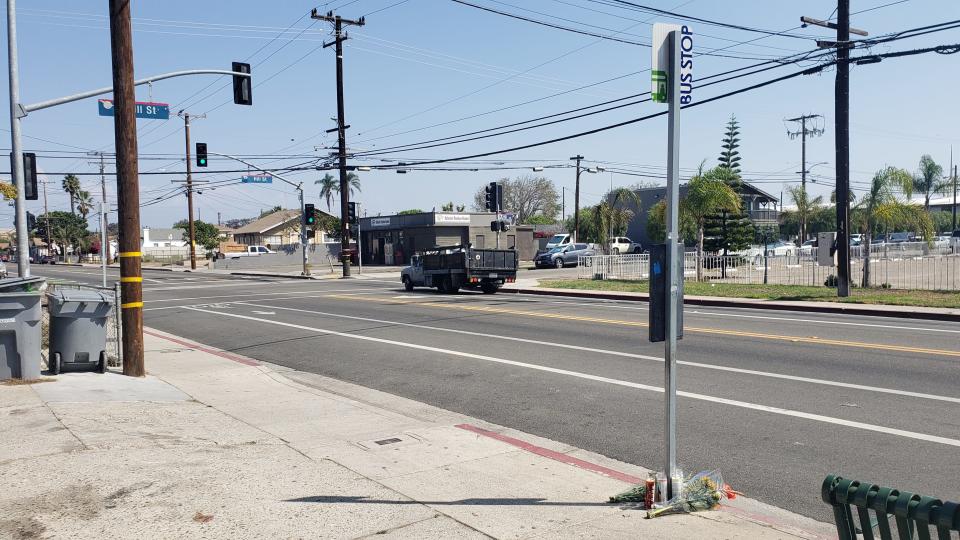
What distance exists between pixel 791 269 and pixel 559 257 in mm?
23108

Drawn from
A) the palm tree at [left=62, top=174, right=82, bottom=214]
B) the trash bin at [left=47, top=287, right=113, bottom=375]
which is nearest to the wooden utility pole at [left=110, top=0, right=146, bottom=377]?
the trash bin at [left=47, top=287, right=113, bottom=375]

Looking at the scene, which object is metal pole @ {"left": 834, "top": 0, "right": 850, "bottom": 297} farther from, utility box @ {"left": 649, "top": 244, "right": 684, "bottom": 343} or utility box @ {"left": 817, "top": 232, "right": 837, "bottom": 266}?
utility box @ {"left": 649, "top": 244, "right": 684, "bottom": 343}

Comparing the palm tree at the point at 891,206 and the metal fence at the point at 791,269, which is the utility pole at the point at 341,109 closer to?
the metal fence at the point at 791,269

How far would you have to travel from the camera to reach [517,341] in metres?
15.0

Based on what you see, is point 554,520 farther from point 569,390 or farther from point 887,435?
point 569,390

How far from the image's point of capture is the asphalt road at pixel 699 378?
6.96 m

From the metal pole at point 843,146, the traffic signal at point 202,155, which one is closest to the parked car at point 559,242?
the traffic signal at point 202,155

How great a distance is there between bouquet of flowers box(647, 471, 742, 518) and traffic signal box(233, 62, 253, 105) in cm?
2000

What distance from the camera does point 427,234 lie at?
6003cm

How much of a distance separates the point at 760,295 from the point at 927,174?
69.8 meters

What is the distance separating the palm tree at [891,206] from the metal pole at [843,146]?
4198 mm

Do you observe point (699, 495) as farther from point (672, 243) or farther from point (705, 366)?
point (705, 366)

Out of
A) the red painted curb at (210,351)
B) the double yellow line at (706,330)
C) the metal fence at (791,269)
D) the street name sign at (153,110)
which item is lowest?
the red painted curb at (210,351)

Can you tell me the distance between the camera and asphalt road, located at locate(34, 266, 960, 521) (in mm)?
6961
